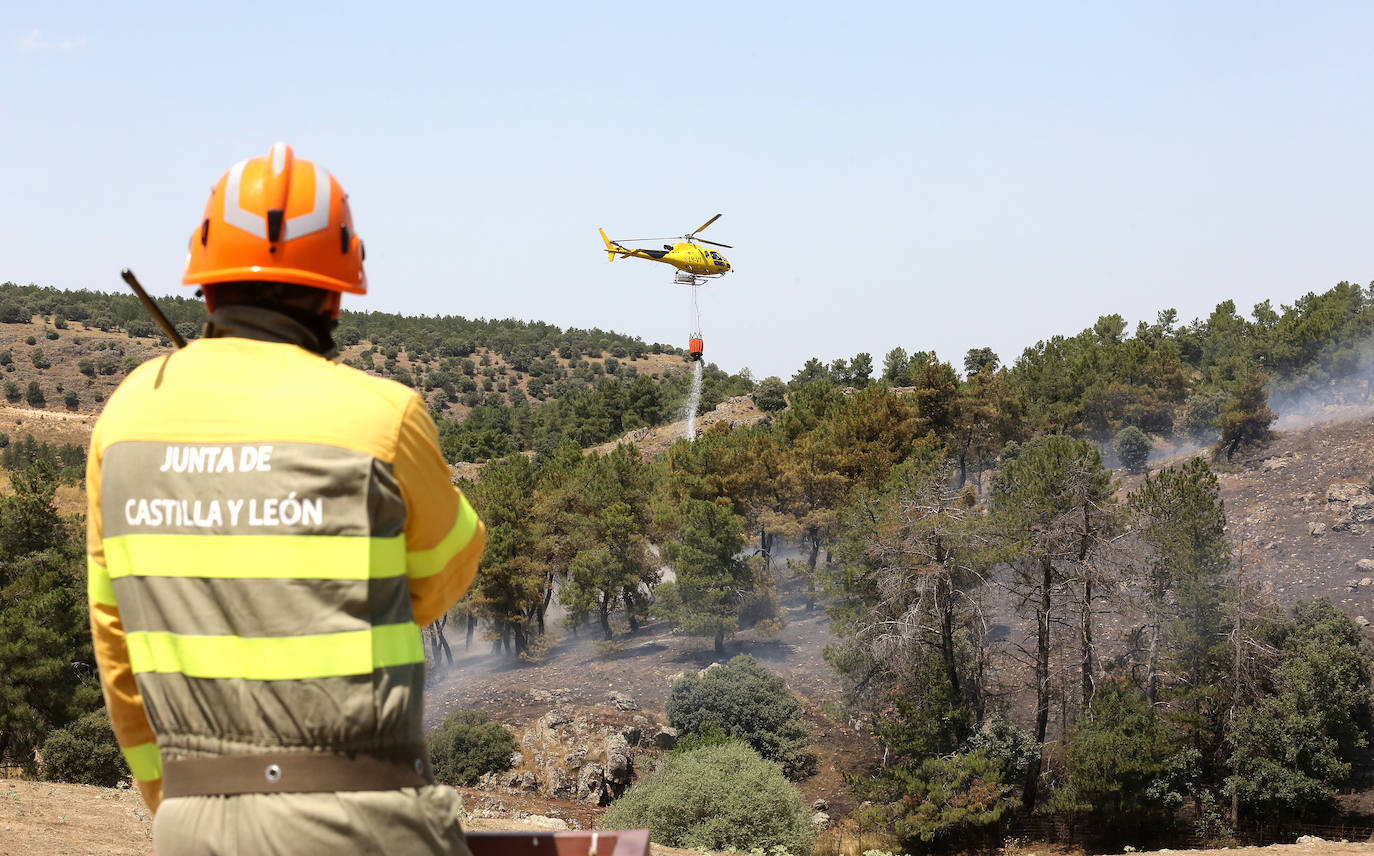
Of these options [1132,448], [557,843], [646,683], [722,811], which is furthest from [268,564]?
[1132,448]

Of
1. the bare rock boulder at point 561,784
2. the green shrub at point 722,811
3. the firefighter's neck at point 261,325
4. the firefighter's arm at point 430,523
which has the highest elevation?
the firefighter's neck at point 261,325

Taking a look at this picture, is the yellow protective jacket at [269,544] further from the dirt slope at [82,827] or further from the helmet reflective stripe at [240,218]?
the dirt slope at [82,827]

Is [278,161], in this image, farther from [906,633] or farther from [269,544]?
[906,633]

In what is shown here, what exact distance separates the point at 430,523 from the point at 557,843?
0.75 m

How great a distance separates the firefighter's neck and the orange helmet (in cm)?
6

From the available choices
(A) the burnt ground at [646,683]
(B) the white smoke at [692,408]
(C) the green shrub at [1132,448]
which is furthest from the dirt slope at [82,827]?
(B) the white smoke at [692,408]

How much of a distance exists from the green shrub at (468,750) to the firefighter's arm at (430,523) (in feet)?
104

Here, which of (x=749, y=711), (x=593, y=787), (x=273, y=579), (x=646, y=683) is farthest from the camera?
(x=646, y=683)

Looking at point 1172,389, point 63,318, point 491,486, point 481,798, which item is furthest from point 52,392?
point 1172,389

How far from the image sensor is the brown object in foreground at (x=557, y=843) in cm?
223

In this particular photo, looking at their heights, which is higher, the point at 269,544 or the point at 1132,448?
the point at 269,544

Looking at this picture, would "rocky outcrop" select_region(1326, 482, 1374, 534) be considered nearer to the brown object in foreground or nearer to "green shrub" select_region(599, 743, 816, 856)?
"green shrub" select_region(599, 743, 816, 856)

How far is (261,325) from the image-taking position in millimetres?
2037

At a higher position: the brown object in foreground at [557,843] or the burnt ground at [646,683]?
the brown object in foreground at [557,843]
